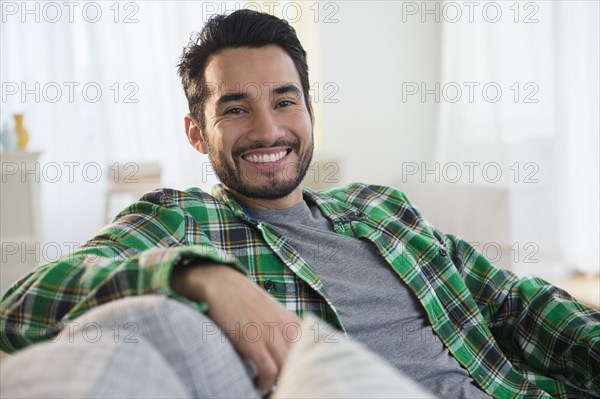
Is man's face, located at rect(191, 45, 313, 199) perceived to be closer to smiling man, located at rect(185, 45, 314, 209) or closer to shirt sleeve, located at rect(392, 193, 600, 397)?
smiling man, located at rect(185, 45, 314, 209)

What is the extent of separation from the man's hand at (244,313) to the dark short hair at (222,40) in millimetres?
758

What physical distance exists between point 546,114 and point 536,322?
Answer: 8.04 feet

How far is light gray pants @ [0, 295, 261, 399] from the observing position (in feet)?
2.02

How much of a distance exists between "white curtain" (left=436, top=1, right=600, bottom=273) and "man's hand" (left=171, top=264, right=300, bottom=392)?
115 inches

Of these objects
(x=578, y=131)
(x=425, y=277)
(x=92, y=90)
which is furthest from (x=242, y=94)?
(x=92, y=90)

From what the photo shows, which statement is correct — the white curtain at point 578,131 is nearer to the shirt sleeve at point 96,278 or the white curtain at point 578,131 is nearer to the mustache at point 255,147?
the mustache at point 255,147

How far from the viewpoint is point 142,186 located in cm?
385

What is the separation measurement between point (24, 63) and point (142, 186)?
3.82 feet

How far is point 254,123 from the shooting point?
1.53 metres

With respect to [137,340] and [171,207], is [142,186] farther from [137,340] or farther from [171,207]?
[137,340]

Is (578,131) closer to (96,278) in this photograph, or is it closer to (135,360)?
(96,278)

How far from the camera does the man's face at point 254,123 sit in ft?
4.99

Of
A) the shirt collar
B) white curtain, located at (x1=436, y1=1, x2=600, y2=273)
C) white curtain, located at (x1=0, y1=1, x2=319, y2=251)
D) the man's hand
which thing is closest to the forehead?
the shirt collar

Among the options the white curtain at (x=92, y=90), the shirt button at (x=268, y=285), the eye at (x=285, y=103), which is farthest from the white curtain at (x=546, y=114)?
the shirt button at (x=268, y=285)
